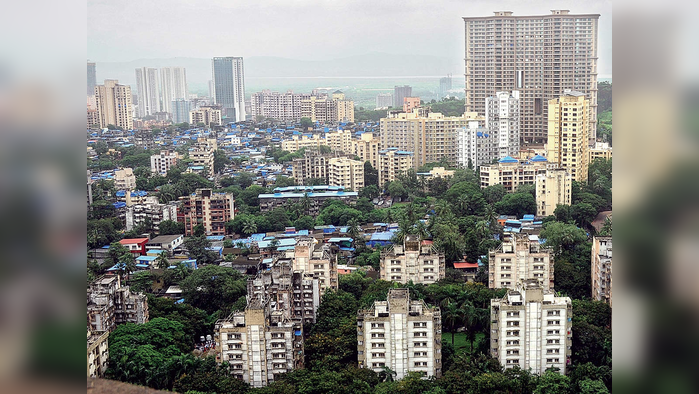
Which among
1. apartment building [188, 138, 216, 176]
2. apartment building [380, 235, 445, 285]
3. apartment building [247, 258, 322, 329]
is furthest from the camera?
apartment building [188, 138, 216, 176]

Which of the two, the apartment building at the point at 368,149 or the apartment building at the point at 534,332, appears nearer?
the apartment building at the point at 534,332

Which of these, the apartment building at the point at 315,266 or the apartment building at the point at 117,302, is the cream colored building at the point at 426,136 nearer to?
the apartment building at the point at 315,266

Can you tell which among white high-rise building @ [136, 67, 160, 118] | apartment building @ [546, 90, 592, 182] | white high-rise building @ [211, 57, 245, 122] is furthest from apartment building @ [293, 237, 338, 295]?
white high-rise building @ [211, 57, 245, 122]

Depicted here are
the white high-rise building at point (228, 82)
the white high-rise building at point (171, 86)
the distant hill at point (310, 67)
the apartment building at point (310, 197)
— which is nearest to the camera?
the apartment building at point (310, 197)

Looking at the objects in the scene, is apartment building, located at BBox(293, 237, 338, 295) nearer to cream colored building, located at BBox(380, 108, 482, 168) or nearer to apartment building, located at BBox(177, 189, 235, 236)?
apartment building, located at BBox(177, 189, 235, 236)

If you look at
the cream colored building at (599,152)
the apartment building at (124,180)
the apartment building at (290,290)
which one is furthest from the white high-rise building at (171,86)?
the apartment building at (290,290)
